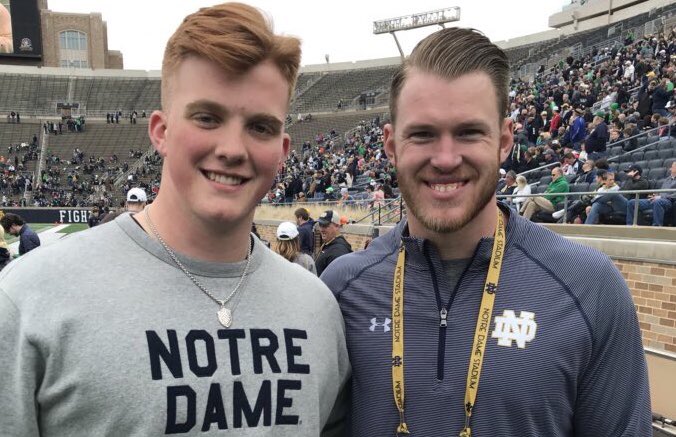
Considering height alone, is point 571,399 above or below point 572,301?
below

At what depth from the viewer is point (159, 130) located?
5.38 ft

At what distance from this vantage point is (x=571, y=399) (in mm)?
1673

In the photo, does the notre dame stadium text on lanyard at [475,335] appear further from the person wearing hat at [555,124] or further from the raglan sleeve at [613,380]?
the person wearing hat at [555,124]

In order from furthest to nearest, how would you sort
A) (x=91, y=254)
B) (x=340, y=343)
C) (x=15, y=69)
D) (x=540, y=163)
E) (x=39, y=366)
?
(x=15, y=69) < (x=540, y=163) < (x=340, y=343) < (x=91, y=254) < (x=39, y=366)

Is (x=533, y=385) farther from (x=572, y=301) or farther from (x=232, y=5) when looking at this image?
(x=232, y=5)

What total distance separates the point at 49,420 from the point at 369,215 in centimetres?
1272

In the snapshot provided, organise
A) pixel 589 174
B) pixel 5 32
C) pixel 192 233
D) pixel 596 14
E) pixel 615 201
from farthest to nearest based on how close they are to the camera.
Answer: pixel 5 32, pixel 596 14, pixel 589 174, pixel 615 201, pixel 192 233

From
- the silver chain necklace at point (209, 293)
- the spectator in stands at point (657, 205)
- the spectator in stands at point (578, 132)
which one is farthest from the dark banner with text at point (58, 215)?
the silver chain necklace at point (209, 293)

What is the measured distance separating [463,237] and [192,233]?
84cm

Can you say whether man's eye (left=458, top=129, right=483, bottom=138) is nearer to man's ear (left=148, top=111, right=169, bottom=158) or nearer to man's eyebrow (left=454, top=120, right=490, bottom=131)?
man's eyebrow (left=454, top=120, right=490, bottom=131)

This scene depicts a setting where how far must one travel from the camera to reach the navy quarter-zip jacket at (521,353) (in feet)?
5.34

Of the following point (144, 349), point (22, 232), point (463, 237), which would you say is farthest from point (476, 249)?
point (22, 232)

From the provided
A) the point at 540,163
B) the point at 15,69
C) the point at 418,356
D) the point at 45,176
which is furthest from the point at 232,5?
the point at 15,69

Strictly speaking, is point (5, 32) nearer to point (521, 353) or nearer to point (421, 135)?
point (421, 135)
